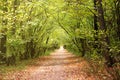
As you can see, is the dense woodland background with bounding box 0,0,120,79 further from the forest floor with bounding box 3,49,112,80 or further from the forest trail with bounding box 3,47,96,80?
the forest trail with bounding box 3,47,96,80

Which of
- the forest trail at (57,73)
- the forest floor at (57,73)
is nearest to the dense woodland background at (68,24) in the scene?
the forest floor at (57,73)

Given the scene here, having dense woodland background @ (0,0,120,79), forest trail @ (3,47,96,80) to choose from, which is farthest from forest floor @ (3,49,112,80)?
dense woodland background @ (0,0,120,79)

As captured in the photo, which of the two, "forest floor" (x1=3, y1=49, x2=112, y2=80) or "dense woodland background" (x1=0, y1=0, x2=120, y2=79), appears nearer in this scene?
"forest floor" (x1=3, y1=49, x2=112, y2=80)

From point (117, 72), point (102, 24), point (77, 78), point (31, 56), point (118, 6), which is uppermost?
point (118, 6)

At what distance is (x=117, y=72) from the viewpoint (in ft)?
34.9

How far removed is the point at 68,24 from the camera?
103 ft

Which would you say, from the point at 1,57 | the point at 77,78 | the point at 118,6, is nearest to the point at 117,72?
the point at 77,78

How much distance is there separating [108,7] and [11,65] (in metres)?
9.40

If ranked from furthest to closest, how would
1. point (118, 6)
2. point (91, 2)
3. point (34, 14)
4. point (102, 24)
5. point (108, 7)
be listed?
1. point (34, 14)
2. point (91, 2)
3. point (108, 7)
4. point (118, 6)
5. point (102, 24)

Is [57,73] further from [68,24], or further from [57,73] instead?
[68,24]

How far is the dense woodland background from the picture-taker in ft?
50.3

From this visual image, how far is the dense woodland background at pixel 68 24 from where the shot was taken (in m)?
15.3

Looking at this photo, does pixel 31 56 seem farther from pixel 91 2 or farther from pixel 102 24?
pixel 102 24

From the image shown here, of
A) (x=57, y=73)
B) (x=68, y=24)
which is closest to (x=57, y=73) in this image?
(x=57, y=73)
